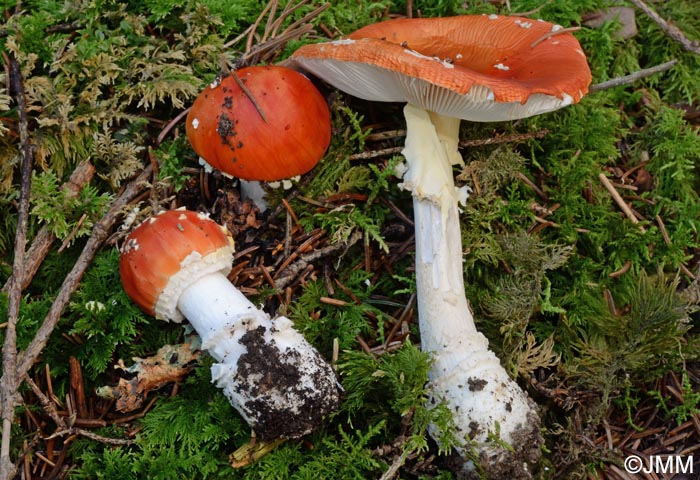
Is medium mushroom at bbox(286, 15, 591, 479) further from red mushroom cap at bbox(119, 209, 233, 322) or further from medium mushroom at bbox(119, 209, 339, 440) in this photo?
red mushroom cap at bbox(119, 209, 233, 322)

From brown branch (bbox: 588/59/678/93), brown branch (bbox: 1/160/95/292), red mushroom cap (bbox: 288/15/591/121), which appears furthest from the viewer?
brown branch (bbox: 588/59/678/93)

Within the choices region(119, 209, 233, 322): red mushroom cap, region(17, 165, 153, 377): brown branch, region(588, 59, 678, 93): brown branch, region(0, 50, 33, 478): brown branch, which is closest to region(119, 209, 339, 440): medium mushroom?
region(119, 209, 233, 322): red mushroom cap

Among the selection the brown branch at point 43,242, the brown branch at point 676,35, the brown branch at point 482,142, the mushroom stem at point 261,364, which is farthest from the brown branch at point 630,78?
the brown branch at point 43,242

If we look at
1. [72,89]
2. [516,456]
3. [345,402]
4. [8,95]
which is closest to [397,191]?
[345,402]

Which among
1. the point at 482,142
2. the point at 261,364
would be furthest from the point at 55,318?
the point at 482,142

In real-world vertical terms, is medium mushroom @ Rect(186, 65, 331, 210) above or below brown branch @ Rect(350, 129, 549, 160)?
above

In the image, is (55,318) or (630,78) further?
(630,78)

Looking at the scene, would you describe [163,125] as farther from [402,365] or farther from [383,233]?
[402,365]

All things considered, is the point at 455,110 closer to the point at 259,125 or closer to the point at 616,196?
the point at 259,125
